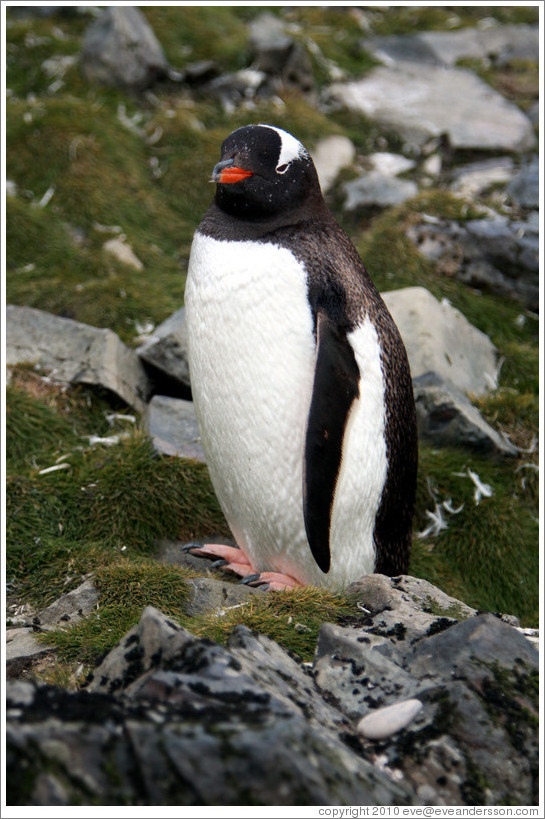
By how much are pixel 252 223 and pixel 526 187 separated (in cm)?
315

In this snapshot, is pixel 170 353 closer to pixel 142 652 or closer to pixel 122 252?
pixel 122 252

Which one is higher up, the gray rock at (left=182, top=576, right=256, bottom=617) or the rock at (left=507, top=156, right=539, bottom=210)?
the rock at (left=507, top=156, right=539, bottom=210)

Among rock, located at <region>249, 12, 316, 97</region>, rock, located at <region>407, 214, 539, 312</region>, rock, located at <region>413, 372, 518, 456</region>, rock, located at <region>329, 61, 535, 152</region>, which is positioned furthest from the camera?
rock, located at <region>249, 12, 316, 97</region>

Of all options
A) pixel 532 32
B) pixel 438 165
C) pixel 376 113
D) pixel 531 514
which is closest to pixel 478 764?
pixel 531 514

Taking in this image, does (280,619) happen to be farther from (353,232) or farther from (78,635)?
(353,232)

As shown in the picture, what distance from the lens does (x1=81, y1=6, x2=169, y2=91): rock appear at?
247 inches

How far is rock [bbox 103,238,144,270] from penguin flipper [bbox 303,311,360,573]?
2536mm

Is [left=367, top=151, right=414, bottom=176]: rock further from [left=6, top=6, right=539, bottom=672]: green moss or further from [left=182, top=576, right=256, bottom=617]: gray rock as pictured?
[left=182, top=576, right=256, bottom=617]: gray rock

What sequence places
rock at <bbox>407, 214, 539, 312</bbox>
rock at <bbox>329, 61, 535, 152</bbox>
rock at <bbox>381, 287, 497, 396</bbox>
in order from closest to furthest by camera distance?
rock at <bbox>381, 287, 497, 396</bbox> < rock at <bbox>407, 214, 539, 312</bbox> < rock at <bbox>329, 61, 535, 152</bbox>

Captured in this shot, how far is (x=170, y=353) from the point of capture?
432cm

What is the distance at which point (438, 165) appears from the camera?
6.37m

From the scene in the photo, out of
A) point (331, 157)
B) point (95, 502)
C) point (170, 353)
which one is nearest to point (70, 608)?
point (95, 502)

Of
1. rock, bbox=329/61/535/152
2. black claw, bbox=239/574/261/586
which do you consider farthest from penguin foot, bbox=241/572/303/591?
rock, bbox=329/61/535/152

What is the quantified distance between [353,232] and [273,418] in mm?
2988
